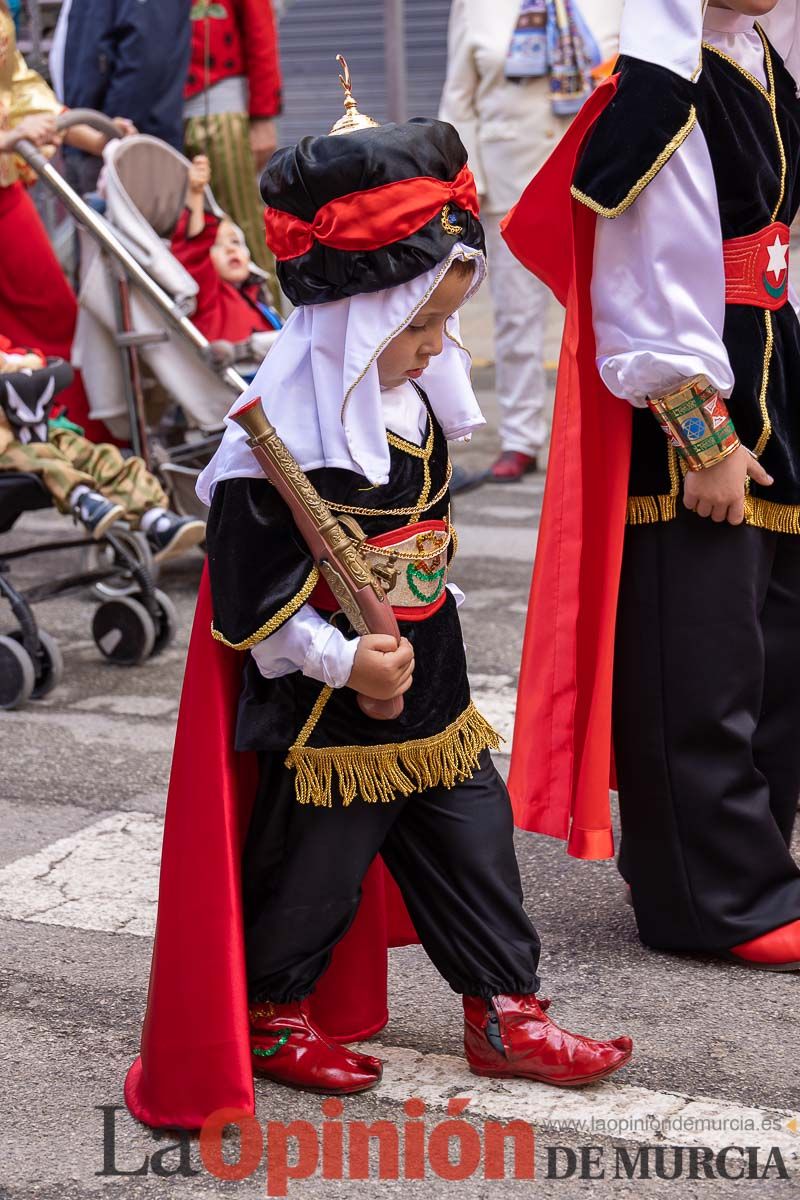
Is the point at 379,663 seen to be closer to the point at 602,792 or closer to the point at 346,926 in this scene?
the point at 346,926

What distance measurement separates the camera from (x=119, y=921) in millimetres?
3355

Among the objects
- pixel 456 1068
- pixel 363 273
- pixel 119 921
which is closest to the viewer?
pixel 363 273

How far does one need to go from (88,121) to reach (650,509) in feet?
10.7

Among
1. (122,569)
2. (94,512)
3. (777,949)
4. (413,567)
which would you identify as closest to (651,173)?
(413,567)

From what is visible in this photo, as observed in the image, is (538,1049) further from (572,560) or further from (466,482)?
(466,482)

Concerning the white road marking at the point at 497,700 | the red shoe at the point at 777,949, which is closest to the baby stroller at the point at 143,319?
the white road marking at the point at 497,700

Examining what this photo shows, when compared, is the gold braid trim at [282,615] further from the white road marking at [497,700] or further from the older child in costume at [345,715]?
the white road marking at [497,700]

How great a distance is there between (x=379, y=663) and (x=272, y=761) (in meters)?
0.29

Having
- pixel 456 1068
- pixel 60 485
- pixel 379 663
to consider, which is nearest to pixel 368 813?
pixel 379 663

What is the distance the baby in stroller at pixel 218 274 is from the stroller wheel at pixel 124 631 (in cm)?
114

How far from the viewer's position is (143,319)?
224 inches

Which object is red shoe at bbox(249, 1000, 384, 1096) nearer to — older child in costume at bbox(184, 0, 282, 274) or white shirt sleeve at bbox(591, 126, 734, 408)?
white shirt sleeve at bbox(591, 126, 734, 408)

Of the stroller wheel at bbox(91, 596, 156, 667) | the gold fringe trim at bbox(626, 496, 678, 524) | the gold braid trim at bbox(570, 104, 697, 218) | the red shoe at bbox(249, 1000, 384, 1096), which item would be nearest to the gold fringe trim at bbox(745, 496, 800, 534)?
the gold fringe trim at bbox(626, 496, 678, 524)

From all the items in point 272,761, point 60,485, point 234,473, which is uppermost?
point 234,473
